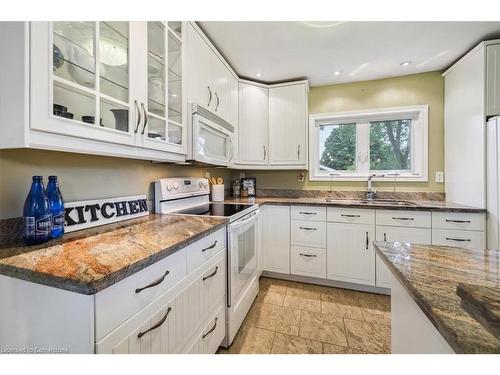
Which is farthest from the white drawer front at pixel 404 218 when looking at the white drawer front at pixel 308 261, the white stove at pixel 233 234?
the white stove at pixel 233 234

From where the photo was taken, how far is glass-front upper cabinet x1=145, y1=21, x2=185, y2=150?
1.26 m

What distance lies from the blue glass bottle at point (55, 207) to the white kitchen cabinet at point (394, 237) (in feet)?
7.66

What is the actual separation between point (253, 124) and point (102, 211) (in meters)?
1.85

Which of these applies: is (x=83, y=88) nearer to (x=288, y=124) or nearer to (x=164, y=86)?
(x=164, y=86)

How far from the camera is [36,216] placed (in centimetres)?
83

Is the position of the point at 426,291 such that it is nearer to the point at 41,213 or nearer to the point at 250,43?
the point at 41,213

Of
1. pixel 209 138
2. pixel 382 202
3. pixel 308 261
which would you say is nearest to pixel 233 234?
pixel 209 138

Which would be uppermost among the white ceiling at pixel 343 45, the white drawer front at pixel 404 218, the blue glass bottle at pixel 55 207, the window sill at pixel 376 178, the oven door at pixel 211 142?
the white ceiling at pixel 343 45

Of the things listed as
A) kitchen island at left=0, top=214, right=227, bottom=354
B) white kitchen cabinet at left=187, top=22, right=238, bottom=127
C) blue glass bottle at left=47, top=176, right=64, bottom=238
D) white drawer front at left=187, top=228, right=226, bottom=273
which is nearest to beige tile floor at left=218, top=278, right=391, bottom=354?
kitchen island at left=0, top=214, right=227, bottom=354

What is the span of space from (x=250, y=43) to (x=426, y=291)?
6.94ft

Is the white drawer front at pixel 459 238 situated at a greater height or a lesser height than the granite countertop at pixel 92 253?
lesser

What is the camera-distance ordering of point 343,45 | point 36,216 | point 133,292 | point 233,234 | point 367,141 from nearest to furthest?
point 133,292 → point 36,216 → point 233,234 → point 343,45 → point 367,141

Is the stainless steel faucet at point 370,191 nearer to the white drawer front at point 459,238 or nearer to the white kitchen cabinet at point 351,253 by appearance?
the white kitchen cabinet at point 351,253

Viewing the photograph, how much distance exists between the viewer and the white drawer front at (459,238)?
5.93ft
